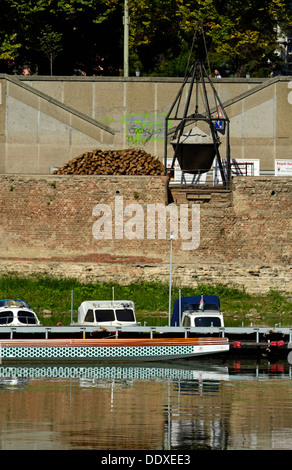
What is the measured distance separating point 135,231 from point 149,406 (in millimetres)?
21740

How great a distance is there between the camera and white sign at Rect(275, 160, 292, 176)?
62.4 metres

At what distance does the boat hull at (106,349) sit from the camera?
44969mm

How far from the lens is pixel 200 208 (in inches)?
2267

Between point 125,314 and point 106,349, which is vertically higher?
point 125,314

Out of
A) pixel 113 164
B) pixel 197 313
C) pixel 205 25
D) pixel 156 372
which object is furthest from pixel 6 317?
pixel 205 25

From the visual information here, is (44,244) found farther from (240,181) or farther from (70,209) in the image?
(240,181)

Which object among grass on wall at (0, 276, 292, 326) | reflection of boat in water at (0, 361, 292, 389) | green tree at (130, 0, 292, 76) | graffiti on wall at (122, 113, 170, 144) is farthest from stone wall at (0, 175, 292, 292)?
green tree at (130, 0, 292, 76)

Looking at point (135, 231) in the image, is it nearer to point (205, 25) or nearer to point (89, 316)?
point (89, 316)

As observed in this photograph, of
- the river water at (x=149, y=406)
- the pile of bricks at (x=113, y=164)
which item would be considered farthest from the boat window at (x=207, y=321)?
the pile of bricks at (x=113, y=164)

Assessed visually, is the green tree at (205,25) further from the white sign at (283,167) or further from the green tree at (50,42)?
the white sign at (283,167)

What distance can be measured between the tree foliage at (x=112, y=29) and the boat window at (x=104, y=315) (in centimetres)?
2552

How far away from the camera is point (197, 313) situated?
47.4 metres

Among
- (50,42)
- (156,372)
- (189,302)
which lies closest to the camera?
(156,372)
